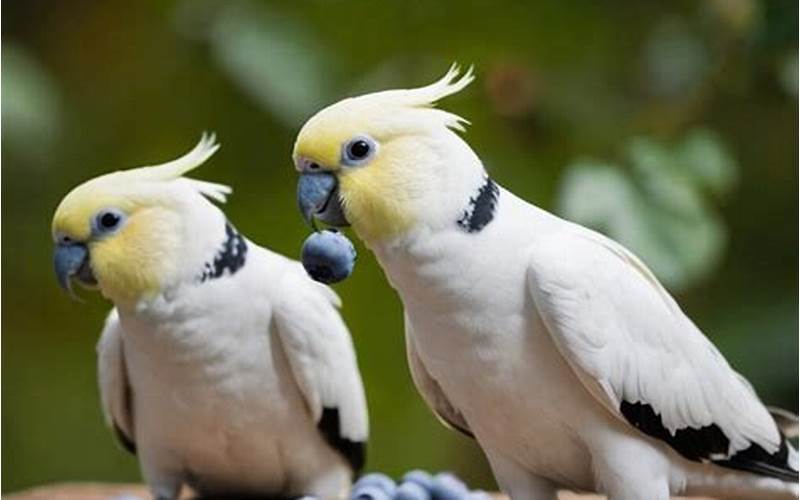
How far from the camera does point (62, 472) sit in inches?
59.0

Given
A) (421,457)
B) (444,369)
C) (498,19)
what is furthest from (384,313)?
(444,369)

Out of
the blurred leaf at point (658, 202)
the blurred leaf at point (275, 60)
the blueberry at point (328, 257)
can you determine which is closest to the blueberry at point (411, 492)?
the blueberry at point (328, 257)

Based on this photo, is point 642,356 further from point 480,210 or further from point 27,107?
point 27,107

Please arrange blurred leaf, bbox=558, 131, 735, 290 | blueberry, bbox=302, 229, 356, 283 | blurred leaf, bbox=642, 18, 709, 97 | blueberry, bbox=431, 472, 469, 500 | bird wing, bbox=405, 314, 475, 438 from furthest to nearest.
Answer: blurred leaf, bbox=642, 18, 709, 97 < blurred leaf, bbox=558, 131, 735, 290 < blueberry, bbox=431, 472, 469, 500 < bird wing, bbox=405, 314, 475, 438 < blueberry, bbox=302, 229, 356, 283

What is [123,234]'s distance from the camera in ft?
2.80

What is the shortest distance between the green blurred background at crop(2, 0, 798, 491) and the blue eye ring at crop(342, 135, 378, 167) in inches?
18.7

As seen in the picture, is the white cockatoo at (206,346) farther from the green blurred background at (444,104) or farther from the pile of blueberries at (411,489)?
the green blurred background at (444,104)

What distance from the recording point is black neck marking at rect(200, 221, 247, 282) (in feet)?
2.89

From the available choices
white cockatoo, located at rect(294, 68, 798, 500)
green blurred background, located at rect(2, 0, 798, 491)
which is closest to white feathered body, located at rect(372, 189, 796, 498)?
white cockatoo, located at rect(294, 68, 798, 500)

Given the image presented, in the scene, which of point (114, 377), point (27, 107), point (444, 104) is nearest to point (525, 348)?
point (114, 377)

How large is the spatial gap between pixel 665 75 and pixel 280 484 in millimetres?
624

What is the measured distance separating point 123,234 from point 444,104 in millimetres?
459

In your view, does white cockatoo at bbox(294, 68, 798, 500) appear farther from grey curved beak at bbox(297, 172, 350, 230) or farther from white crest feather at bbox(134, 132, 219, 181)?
white crest feather at bbox(134, 132, 219, 181)

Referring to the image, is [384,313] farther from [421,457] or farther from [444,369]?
[444,369]
